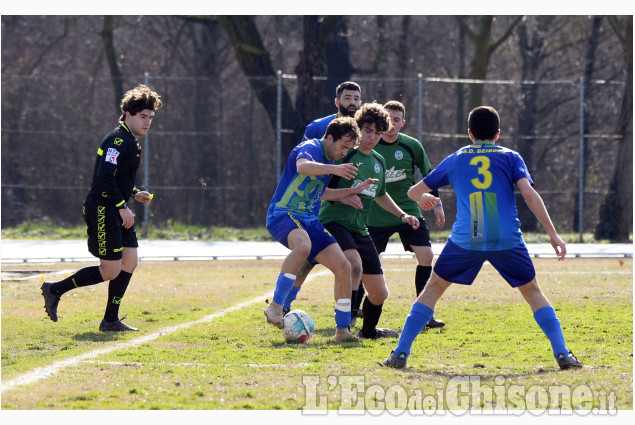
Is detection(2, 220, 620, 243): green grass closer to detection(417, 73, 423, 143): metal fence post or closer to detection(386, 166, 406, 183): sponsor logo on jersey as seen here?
detection(417, 73, 423, 143): metal fence post

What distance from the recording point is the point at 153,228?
767 inches

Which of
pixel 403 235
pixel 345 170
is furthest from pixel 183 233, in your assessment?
pixel 345 170

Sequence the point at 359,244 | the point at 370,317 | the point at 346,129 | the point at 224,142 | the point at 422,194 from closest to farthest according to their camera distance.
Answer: the point at 422,194
the point at 346,129
the point at 370,317
the point at 359,244
the point at 224,142

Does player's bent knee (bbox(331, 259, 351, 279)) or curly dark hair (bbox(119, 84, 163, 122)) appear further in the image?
curly dark hair (bbox(119, 84, 163, 122))

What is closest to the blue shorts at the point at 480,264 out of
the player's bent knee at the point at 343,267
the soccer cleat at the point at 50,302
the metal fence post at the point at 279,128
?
the player's bent knee at the point at 343,267

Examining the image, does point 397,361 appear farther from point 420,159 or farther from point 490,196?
point 420,159

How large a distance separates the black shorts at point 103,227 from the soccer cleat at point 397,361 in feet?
9.31

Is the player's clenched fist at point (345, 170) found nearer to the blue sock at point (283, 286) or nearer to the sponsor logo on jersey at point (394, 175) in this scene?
the blue sock at point (283, 286)

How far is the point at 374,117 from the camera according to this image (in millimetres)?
6984

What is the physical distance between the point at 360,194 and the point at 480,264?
66.0 inches

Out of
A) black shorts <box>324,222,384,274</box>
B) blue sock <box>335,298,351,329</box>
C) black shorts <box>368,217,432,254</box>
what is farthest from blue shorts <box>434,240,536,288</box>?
black shorts <box>368,217,432,254</box>

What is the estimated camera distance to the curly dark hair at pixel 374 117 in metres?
6.96

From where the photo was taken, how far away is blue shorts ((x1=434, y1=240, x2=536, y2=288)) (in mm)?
5805

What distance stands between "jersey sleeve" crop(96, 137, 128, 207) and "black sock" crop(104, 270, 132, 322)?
70 centimetres
